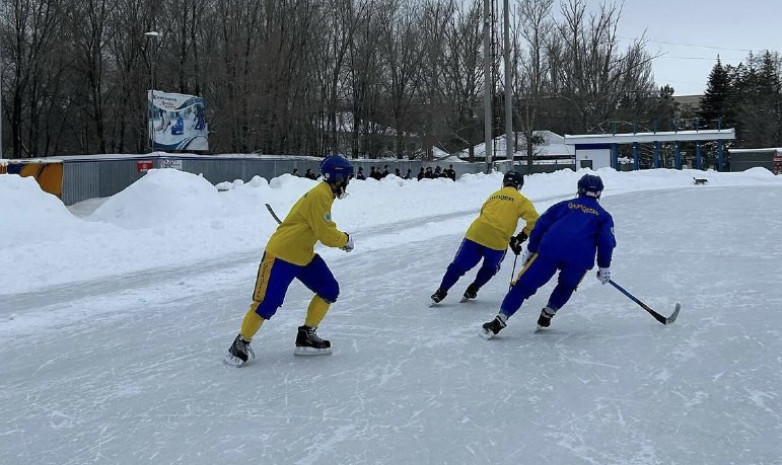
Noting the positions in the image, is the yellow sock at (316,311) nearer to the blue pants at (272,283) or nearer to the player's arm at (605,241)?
the blue pants at (272,283)

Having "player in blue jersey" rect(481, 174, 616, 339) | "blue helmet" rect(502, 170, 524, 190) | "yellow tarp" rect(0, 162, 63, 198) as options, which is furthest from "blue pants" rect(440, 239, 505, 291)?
"yellow tarp" rect(0, 162, 63, 198)

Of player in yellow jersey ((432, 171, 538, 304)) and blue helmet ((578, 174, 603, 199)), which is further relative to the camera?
player in yellow jersey ((432, 171, 538, 304))

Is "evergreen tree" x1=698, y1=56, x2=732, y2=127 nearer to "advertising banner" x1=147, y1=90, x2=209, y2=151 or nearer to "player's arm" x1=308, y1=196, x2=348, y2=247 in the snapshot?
"advertising banner" x1=147, y1=90, x2=209, y2=151

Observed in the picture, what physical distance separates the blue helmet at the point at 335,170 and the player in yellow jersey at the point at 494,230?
7.95 feet

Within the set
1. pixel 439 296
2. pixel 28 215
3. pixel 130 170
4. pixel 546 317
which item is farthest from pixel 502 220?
pixel 130 170

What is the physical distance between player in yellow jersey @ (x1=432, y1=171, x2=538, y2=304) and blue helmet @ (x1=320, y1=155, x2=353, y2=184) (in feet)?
7.95

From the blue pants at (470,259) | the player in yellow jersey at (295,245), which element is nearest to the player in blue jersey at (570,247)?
the blue pants at (470,259)

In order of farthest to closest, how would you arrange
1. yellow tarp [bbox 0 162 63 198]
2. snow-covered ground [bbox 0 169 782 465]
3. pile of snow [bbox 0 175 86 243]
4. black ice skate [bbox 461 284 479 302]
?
yellow tarp [bbox 0 162 63 198], pile of snow [bbox 0 175 86 243], black ice skate [bbox 461 284 479 302], snow-covered ground [bbox 0 169 782 465]

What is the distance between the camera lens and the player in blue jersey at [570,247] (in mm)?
5988

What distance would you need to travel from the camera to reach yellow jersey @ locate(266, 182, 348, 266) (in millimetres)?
5270

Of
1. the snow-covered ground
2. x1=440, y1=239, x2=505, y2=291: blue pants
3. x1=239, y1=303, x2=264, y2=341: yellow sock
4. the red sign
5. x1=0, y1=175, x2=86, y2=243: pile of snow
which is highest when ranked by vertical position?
the red sign

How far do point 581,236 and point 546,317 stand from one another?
836 millimetres

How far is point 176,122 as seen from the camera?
94.7ft

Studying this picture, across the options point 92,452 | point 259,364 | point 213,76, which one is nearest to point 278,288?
point 259,364
